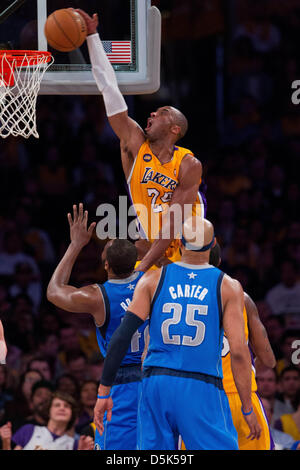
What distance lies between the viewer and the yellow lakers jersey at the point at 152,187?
265 inches

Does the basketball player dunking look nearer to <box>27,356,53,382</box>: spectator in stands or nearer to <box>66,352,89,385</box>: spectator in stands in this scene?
<box>27,356,53,382</box>: spectator in stands

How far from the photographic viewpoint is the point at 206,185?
27.3ft

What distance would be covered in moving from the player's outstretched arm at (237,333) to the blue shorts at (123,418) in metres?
1.00

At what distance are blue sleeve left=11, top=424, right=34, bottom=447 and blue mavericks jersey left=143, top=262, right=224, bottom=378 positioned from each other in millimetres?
3163

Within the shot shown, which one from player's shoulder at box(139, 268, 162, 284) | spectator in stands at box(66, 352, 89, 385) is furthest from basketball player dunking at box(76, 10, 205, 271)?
spectator in stands at box(66, 352, 89, 385)

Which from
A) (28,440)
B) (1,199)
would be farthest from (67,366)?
(1,199)

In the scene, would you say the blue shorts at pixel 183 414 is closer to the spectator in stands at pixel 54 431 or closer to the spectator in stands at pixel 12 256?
the spectator in stands at pixel 54 431

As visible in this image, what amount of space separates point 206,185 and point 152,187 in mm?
1671

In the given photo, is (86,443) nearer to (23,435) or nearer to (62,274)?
(23,435)

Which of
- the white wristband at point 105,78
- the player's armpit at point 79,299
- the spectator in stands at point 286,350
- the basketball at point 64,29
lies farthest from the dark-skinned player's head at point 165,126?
the spectator in stands at point 286,350

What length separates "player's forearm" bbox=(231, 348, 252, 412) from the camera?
5348 millimetres

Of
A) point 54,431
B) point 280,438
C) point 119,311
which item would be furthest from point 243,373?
point 54,431

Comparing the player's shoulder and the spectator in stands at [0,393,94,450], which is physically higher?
the player's shoulder

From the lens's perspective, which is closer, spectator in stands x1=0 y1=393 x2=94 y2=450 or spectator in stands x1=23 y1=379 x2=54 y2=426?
spectator in stands x1=0 y1=393 x2=94 y2=450
